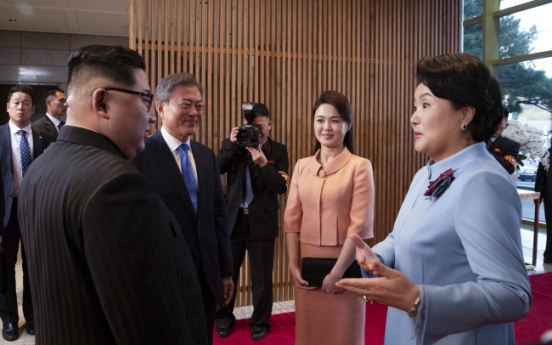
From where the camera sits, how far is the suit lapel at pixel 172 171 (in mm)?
2391

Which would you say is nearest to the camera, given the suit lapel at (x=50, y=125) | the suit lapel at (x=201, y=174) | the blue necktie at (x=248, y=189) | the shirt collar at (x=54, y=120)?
the suit lapel at (x=201, y=174)

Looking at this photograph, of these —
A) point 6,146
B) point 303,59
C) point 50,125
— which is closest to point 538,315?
point 303,59

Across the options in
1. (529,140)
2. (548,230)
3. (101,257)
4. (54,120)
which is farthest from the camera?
(548,230)

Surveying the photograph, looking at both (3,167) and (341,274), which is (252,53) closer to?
(3,167)

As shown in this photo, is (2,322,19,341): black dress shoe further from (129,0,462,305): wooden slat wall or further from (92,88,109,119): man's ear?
(92,88,109,119): man's ear

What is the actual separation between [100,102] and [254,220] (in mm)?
2609

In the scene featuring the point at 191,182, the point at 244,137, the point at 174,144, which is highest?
the point at 244,137

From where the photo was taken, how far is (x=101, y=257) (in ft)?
3.53

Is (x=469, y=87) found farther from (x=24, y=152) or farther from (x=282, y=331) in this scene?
(x=24, y=152)

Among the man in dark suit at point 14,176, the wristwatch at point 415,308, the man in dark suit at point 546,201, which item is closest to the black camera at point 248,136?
the man in dark suit at point 14,176

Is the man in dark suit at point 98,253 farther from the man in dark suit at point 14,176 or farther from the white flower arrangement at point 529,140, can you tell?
the white flower arrangement at point 529,140

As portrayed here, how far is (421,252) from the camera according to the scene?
4.89 feet

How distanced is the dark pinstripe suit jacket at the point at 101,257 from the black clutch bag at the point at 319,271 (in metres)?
1.46

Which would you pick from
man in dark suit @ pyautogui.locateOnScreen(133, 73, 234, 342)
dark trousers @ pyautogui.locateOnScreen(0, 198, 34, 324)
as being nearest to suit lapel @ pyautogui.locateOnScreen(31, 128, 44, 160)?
dark trousers @ pyautogui.locateOnScreen(0, 198, 34, 324)
